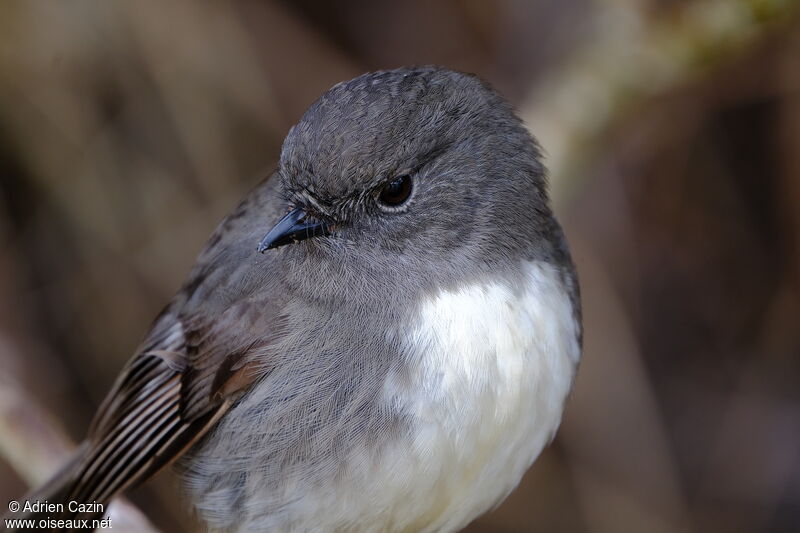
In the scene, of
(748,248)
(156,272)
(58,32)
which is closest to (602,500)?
(748,248)

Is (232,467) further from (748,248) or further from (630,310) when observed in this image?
(748,248)

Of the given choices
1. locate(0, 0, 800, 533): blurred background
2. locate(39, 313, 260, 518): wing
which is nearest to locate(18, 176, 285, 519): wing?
locate(39, 313, 260, 518): wing

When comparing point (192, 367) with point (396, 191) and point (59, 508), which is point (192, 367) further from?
point (396, 191)

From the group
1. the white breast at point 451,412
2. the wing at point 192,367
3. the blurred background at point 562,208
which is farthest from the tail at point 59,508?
the blurred background at point 562,208

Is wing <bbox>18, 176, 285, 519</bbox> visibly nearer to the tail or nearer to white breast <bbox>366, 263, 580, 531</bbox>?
the tail

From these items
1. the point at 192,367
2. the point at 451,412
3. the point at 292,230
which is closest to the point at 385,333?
the point at 451,412

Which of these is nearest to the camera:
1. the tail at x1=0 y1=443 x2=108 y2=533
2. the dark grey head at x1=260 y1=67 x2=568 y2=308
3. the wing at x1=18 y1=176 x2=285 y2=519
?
the dark grey head at x1=260 y1=67 x2=568 y2=308

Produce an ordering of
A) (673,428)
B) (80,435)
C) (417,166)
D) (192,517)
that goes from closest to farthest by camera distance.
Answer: (417,166) < (192,517) < (80,435) < (673,428)
